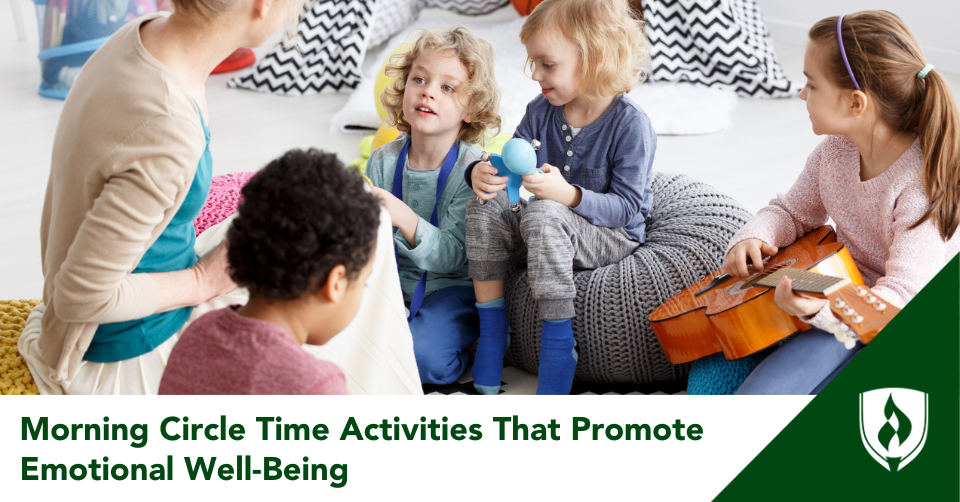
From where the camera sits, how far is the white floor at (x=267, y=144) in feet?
8.99

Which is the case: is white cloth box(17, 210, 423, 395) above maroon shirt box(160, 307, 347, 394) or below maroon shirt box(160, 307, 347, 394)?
below

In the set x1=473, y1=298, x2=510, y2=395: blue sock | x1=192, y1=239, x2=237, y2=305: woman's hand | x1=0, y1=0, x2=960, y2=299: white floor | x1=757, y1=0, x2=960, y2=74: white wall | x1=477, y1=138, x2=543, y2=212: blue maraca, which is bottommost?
x1=0, y1=0, x2=960, y2=299: white floor

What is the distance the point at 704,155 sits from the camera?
317 centimetres

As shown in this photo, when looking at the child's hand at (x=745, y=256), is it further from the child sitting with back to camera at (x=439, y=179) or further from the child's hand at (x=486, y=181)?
the child sitting with back to camera at (x=439, y=179)

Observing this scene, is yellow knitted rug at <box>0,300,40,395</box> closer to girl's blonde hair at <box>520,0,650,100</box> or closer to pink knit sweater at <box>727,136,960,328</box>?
girl's blonde hair at <box>520,0,650,100</box>

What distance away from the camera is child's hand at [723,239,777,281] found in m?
1.68

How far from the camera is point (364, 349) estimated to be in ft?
4.67

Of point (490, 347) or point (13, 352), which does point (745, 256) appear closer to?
point (490, 347)

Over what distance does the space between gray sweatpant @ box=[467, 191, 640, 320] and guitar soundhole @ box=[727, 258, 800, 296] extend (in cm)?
32

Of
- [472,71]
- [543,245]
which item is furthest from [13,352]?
[472,71]

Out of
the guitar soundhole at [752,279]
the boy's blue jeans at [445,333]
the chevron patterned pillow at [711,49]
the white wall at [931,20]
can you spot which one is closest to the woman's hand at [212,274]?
the boy's blue jeans at [445,333]

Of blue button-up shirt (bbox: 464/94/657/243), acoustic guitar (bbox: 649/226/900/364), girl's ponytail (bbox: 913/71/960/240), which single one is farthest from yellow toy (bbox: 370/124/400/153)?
girl's ponytail (bbox: 913/71/960/240)

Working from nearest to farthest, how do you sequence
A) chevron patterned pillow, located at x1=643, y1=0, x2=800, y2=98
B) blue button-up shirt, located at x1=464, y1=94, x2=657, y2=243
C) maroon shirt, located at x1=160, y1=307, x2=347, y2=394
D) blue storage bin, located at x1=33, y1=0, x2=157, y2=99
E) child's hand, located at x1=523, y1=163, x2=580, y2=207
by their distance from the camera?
maroon shirt, located at x1=160, y1=307, x2=347, y2=394, child's hand, located at x1=523, y1=163, x2=580, y2=207, blue button-up shirt, located at x1=464, y1=94, x2=657, y2=243, blue storage bin, located at x1=33, y1=0, x2=157, y2=99, chevron patterned pillow, located at x1=643, y1=0, x2=800, y2=98

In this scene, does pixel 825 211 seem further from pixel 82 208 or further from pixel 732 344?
pixel 82 208
